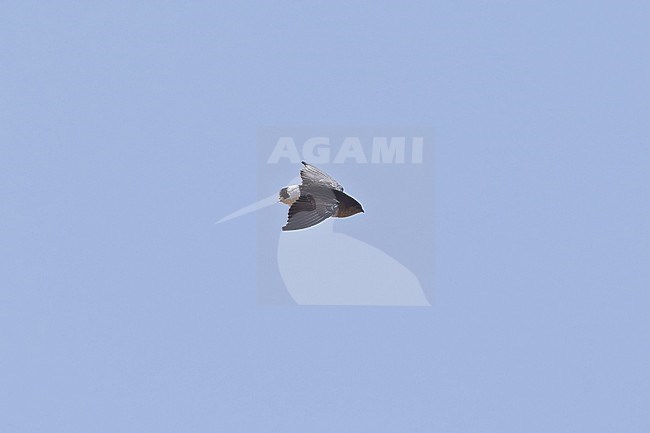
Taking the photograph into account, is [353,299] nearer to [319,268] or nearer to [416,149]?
[319,268]

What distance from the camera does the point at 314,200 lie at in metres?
6.31

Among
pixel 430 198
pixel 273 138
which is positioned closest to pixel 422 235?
pixel 430 198

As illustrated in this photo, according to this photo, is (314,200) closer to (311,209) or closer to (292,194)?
(311,209)

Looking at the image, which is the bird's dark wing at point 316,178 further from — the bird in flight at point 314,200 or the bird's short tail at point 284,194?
the bird's short tail at point 284,194

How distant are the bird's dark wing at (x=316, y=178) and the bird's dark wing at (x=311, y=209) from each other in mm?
77

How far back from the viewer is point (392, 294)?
662cm

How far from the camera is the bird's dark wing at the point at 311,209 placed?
20.5 ft

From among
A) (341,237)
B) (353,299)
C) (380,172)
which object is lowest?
(353,299)

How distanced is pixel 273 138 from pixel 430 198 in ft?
3.61

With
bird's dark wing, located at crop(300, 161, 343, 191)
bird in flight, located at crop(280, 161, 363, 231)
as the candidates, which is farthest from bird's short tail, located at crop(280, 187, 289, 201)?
bird's dark wing, located at crop(300, 161, 343, 191)

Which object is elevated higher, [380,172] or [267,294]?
[380,172]

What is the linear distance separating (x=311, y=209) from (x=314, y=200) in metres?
0.07

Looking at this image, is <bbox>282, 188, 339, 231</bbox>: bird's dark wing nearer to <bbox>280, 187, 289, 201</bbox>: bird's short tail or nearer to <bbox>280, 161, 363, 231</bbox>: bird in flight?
<bbox>280, 161, 363, 231</bbox>: bird in flight

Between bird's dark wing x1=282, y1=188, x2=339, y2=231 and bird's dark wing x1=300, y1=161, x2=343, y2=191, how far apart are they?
0.25ft
